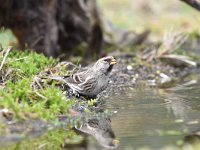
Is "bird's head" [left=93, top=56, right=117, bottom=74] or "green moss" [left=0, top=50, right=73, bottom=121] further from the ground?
"bird's head" [left=93, top=56, right=117, bottom=74]

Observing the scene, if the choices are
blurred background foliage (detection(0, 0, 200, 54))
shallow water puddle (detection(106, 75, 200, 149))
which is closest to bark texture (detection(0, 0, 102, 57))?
blurred background foliage (detection(0, 0, 200, 54))

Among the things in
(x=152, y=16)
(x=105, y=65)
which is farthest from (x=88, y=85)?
(x=152, y=16)

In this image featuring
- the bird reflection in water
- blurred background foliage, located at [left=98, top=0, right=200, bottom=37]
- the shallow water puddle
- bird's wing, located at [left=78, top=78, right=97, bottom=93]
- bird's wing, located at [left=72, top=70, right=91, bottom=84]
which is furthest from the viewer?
blurred background foliage, located at [left=98, top=0, right=200, bottom=37]

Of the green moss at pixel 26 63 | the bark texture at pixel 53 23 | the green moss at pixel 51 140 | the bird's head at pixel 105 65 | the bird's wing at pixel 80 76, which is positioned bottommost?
the green moss at pixel 51 140

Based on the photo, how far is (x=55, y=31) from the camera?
1153 centimetres

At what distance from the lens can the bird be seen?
802 cm

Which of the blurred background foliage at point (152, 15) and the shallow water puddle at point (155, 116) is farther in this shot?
the blurred background foliage at point (152, 15)

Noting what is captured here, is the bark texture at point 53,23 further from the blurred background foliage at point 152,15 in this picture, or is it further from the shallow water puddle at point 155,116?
the shallow water puddle at point 155,116

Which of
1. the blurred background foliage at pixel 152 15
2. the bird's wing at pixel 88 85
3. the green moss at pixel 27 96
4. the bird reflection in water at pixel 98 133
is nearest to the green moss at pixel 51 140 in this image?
the bird reflection in water at pixel 98 133

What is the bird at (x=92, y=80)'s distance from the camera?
8.02m

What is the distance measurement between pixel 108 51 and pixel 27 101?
5169mm

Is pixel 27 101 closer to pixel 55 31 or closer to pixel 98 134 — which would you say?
pixel 98 134

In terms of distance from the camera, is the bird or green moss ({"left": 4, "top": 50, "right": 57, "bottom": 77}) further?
green moss ({"left": 4, "top": 50, "right": 57, "bottom": 77})

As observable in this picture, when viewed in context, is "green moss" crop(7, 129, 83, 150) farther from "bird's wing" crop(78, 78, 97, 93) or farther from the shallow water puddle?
"bird's wing" crop(78, 78, 97, 93)
